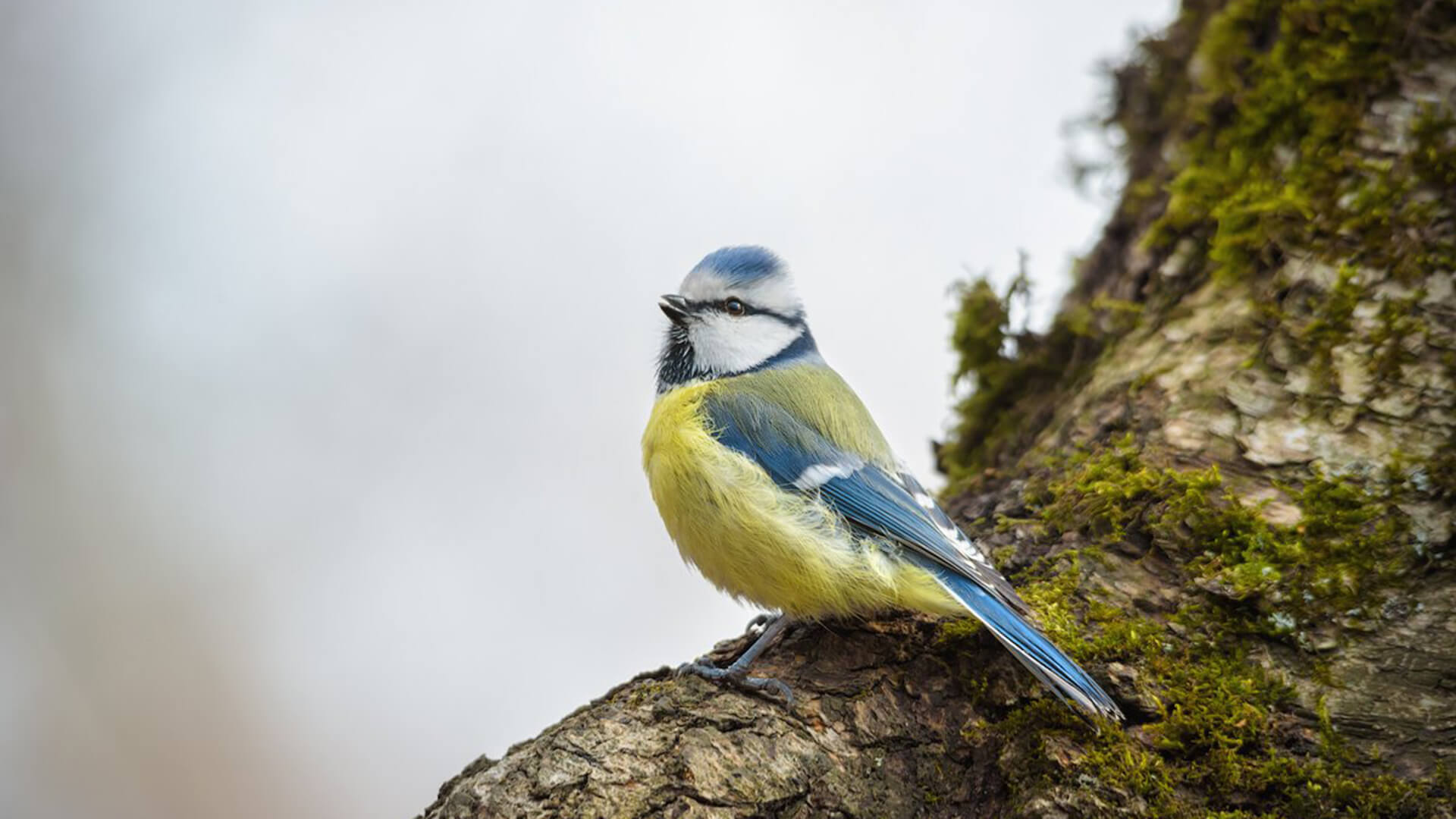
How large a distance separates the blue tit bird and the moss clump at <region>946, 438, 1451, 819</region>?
→ 0.10 m

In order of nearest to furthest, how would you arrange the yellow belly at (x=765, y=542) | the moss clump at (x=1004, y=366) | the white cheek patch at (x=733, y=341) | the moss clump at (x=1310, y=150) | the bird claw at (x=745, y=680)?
the bird claw at (x=745, y=680)
the yellow belly at (x=765, y=542)
the moss clump at (x=1310, y=150)
the white cheek patch at (x=733, y=341)
the moss clump at (x=1004, y=366)

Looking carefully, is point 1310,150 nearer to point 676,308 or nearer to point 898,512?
point 898,512

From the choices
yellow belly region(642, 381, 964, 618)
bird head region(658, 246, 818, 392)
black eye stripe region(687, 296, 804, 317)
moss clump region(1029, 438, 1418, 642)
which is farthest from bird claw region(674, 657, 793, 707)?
black eye stripe region(687, 296, 804, 317)

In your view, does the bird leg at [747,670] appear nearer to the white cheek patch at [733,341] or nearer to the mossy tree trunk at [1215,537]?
the mossy tree trunk at [1215,537]

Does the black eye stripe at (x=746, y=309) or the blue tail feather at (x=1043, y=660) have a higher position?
the black eye stripe at (x=746, y=309)

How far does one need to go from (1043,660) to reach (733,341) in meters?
1.32

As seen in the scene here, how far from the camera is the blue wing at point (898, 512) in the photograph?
165 centimetres

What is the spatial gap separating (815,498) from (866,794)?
0.69m

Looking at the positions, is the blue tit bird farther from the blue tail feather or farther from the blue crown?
the blue crown

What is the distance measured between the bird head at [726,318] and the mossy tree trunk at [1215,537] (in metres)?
0.66

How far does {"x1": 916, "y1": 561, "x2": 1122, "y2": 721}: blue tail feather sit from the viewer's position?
5.30ft

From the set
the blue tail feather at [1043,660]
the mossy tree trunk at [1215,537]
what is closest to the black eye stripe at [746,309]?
the mossy tree trunk at [1215,537]

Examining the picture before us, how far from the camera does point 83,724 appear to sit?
402 centimetres

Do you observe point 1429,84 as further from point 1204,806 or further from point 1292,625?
point 1204,806
